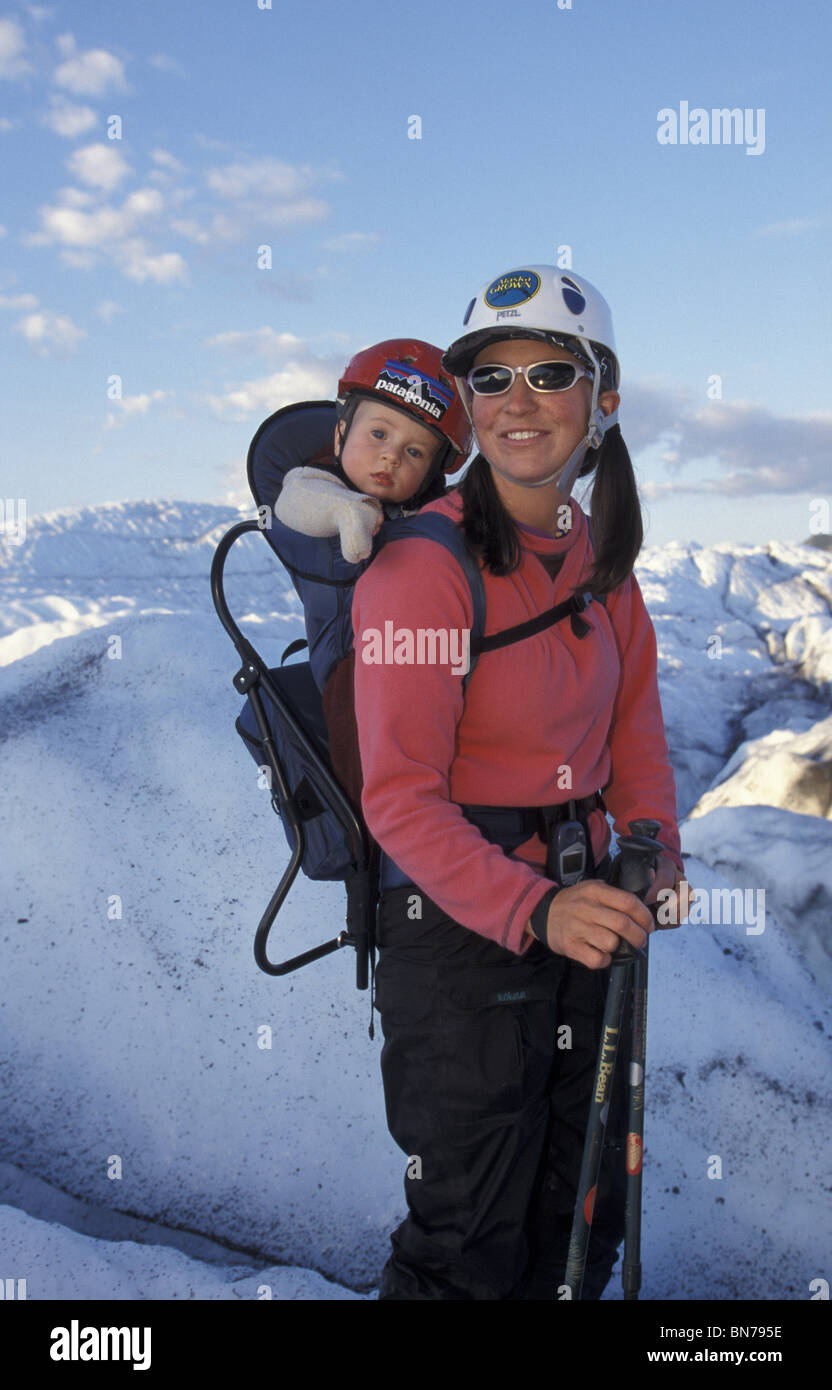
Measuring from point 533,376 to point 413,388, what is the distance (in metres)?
0.40

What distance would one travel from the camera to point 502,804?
6.43 feet

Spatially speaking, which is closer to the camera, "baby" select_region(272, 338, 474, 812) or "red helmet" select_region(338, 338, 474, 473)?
"baby" select_region(272, 338, 474, 812)

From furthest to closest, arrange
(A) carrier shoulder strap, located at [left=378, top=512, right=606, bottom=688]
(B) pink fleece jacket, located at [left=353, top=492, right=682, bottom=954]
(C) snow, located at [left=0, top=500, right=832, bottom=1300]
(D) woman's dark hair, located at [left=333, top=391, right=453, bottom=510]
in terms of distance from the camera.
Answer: (C) snow, located at [left=0, top=500, right=832, bottom=1300]
(D) woman's dark hair, located at [left=333, top=391, right=453, bottom=510]
(A) carrier shoulder strap, located at [left=378, top=512, right=606, bottom=688]
(B) pink fleece jacket, located at [left=353, top=492, right=682, bottom=954]

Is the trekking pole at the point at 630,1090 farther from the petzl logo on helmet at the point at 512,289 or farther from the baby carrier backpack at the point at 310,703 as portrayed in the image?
the petzl logo on helmet at the point at 512,289

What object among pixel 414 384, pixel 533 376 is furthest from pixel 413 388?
pixel 533 376

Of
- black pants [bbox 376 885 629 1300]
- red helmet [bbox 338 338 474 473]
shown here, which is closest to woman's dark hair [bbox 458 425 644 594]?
red helmet [bbox 338 338 474 473]

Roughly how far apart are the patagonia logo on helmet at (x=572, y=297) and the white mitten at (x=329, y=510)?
0.61 m

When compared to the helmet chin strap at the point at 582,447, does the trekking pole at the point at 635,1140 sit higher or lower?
lower

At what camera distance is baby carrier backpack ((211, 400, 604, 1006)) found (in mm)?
1928
